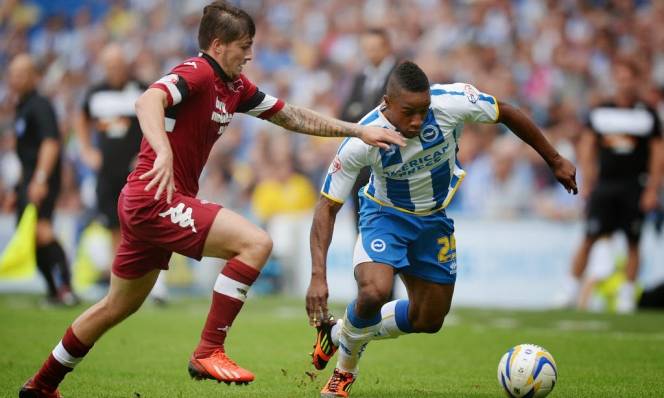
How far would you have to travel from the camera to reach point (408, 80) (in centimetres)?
615

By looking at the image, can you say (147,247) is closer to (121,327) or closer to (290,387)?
(290,387)

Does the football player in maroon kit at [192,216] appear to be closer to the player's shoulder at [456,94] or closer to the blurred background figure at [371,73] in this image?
the player's shoulder at [456,94]

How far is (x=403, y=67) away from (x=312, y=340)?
4.38 meters

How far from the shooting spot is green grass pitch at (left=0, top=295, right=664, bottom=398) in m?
6.81

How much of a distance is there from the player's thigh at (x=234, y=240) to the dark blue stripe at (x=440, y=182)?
1.34 metres

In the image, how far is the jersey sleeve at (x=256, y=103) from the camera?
21.3ft

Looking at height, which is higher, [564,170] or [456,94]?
[456,94]

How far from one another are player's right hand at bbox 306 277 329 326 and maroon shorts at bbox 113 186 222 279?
26.7 inches

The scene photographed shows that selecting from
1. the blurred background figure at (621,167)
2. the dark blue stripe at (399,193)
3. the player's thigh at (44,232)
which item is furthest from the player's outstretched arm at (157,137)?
the blurred background figure at (621,167)

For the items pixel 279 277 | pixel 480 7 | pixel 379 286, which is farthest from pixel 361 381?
pixel 480 7

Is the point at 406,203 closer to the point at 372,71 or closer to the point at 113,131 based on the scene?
the point at 372,71

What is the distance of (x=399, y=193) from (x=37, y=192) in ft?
24.3

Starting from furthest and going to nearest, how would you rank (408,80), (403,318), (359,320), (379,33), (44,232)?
(44,232) < (379,33) < (403,318) < (359,320) < (408,80)

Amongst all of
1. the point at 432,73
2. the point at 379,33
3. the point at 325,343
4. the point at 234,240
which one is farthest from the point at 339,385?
the point at 432,73
